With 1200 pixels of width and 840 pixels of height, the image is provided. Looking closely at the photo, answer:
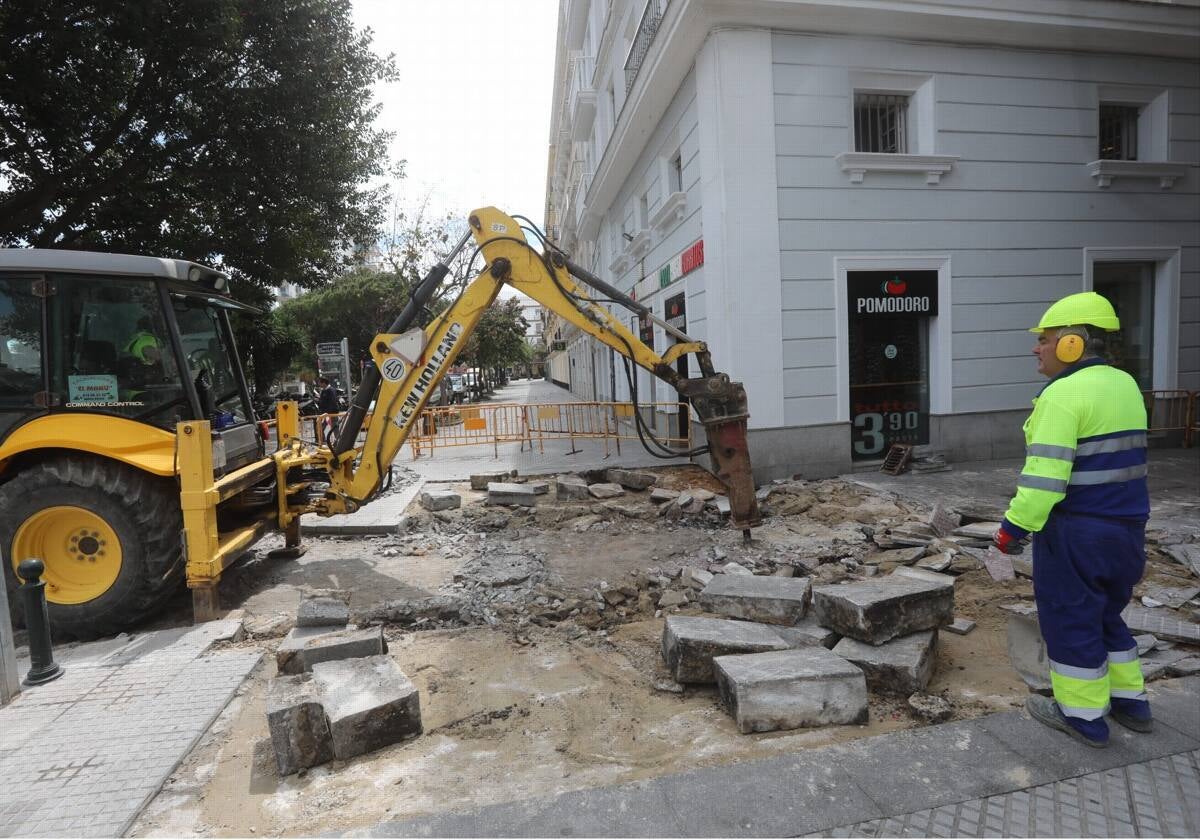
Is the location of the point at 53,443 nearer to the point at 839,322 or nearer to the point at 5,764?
the point at 5,764

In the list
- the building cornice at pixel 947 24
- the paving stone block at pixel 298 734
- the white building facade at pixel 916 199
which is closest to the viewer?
the paving stone block at pixel 298 734

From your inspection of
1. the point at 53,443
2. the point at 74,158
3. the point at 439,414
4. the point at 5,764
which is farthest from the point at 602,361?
the point at 5,764

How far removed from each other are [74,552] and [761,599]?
5.03m

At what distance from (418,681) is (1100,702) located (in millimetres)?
3581

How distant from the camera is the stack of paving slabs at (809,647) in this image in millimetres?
3248

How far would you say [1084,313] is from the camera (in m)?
3.02

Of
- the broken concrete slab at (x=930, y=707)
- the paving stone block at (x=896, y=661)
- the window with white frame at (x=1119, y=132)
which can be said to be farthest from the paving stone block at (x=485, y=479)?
the window with white frame at (x=1119, y=132)

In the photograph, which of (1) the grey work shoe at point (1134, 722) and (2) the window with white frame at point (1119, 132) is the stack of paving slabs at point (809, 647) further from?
(2) the window with white frame at point (1119, 132)

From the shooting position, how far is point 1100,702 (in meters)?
2.93

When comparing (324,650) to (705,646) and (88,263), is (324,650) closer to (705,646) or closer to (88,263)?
(705,646)

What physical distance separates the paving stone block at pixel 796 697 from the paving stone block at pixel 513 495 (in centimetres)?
583

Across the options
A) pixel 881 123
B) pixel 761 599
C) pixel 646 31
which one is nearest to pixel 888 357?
pixel 881 123

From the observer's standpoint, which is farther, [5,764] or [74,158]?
[74,158]

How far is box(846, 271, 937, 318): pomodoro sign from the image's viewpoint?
32.5ft
